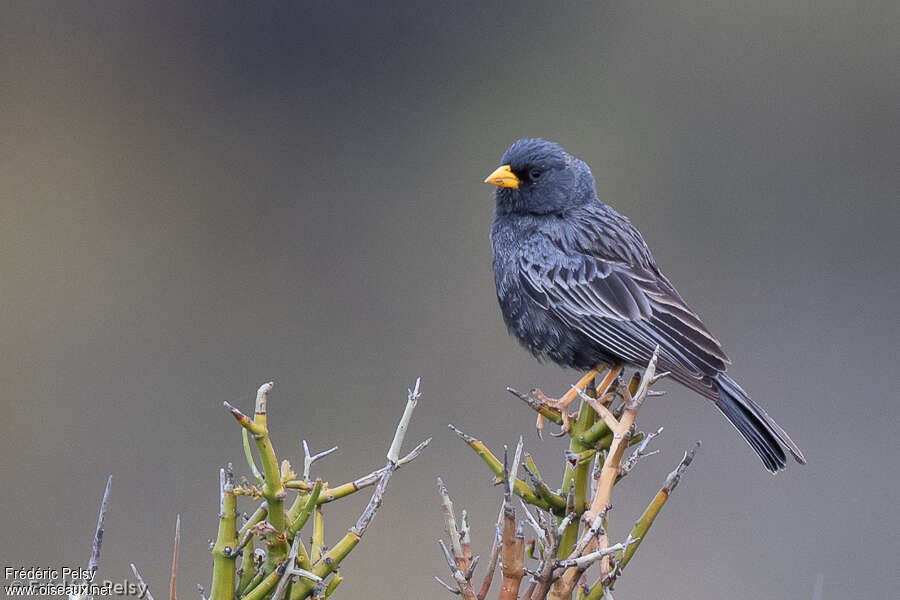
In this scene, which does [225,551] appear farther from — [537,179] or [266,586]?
[537,179]

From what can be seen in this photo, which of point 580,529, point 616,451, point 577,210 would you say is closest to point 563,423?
point 580,529

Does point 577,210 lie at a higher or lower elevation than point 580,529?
higher

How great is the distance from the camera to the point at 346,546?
1.65m

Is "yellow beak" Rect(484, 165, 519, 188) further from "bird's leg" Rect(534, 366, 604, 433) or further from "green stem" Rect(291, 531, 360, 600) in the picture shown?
"green stem" Rect(291, 531, 360, 600)

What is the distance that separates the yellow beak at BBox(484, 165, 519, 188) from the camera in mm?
4191

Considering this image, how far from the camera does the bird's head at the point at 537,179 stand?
426cm

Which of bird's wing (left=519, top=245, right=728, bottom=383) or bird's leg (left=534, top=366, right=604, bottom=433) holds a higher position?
bird's wing (left=519, top=245, right=728, bottom=383)

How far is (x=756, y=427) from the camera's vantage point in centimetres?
346

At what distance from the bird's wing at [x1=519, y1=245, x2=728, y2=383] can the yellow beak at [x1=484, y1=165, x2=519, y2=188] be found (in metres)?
0.32

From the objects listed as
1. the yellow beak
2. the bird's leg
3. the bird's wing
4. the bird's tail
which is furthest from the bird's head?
the bird's tail

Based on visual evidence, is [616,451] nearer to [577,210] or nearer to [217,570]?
[217,570]

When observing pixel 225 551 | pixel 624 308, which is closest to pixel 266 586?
pixel 225 551

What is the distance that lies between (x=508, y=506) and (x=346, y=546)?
281 mm

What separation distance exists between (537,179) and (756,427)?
1.46 m
